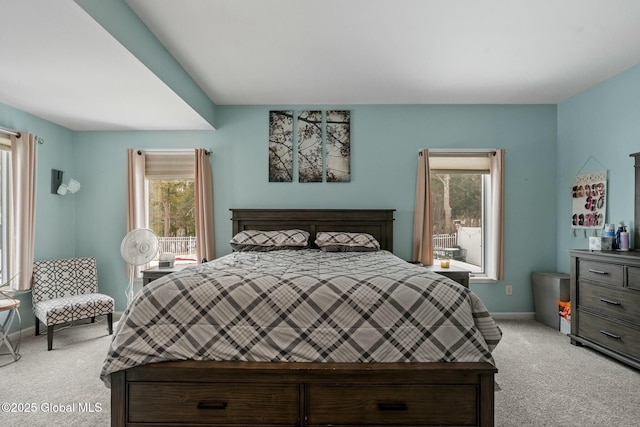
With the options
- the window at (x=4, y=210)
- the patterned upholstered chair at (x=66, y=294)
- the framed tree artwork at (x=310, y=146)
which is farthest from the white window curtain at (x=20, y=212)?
the framed tree artwork at (x=310, y=146)

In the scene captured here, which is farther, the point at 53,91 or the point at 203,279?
the point at 53,91

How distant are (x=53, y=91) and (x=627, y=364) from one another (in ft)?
16.8

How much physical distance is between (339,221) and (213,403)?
8.51 feet

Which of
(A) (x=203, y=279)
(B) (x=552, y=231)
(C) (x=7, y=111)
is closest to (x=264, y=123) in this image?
(C) (x=7, y=111)

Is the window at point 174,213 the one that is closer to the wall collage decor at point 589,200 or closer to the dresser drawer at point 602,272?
the dresser drawer at point 602,272

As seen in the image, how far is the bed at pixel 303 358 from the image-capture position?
1707mm

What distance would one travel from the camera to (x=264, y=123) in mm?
4227

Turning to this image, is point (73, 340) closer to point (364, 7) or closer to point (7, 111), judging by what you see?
point (7, 111)

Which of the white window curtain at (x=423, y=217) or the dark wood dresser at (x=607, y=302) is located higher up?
the white window curtain at (x=423, y=217)

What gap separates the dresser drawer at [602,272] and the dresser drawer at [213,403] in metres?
2.79

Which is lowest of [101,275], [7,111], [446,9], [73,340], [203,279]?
[73,340]

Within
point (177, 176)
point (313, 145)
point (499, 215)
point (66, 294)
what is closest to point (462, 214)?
point (499, 215)

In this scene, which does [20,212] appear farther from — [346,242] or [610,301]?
[610,301]

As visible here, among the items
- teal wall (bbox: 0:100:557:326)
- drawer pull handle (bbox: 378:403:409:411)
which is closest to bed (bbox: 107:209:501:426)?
drawer pull handle (bbox: 378:403:409:411)
